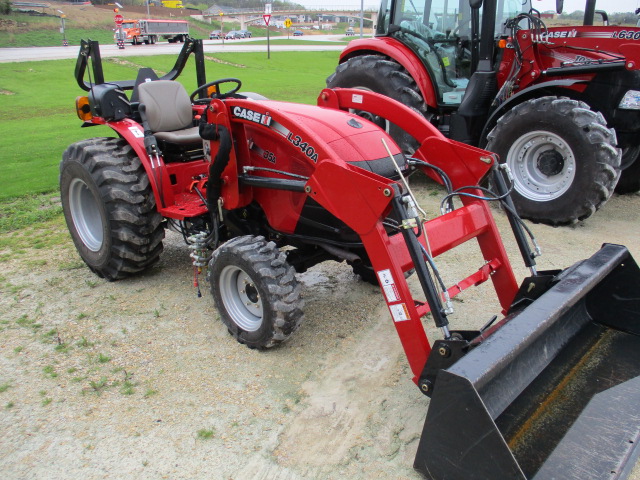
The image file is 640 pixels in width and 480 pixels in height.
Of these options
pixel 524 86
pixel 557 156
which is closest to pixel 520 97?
pixel 524 86

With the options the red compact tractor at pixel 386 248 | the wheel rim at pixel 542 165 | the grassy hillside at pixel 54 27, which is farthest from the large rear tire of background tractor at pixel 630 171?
the grassy hillside at pixel 54 27

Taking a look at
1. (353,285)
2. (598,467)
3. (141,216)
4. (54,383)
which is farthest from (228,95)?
(598,467)

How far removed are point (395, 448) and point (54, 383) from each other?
1.97 m

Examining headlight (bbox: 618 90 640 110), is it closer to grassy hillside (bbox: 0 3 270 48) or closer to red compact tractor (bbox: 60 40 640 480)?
red compact tractor (bbox: 60 40 640 480)

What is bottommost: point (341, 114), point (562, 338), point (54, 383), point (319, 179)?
point (54, 383)

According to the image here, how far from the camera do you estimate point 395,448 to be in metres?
2.62

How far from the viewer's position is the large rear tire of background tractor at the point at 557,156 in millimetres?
5086

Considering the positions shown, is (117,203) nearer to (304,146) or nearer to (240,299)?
(240,299)

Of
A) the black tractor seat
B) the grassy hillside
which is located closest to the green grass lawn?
the black tractor seat

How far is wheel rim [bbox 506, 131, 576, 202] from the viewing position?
538cm

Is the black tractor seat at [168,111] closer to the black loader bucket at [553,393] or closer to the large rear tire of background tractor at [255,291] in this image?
the large rear tire of background tractor at [255,291]

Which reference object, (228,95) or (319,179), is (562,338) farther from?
(228,95)

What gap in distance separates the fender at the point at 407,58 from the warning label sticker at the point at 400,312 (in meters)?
4.39

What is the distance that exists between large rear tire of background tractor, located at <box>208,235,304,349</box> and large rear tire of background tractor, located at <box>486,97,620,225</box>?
10.7 ft
